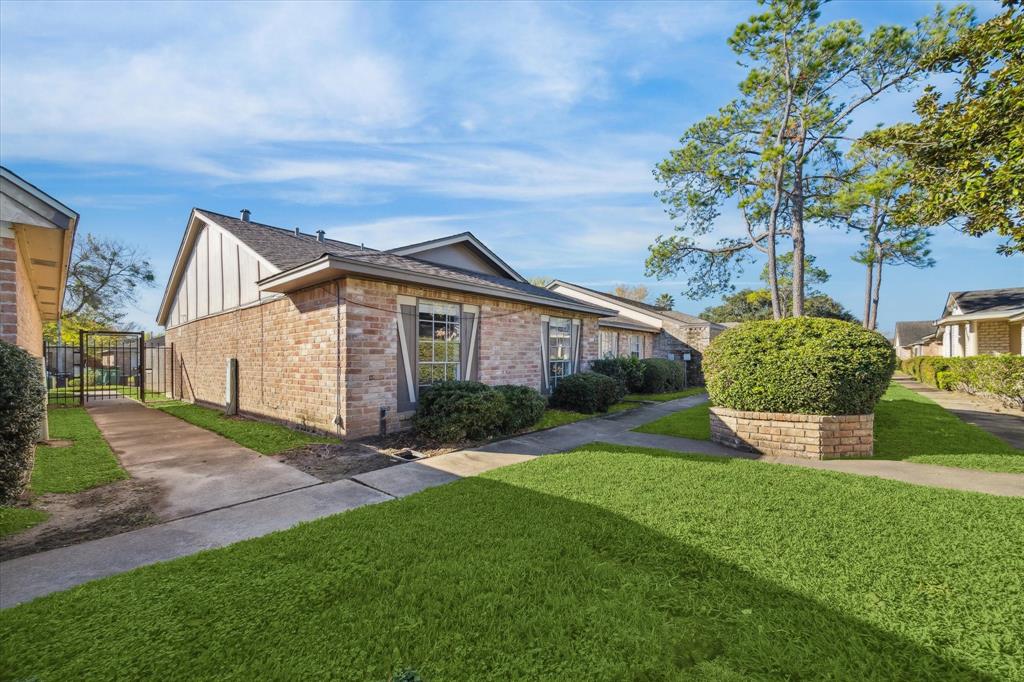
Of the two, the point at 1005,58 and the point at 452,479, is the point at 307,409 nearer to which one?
the point at 452,479

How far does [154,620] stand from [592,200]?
12.9m

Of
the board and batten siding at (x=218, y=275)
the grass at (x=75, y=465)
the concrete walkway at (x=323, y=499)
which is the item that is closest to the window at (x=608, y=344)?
the concrete walkway at (x=323, y=499)

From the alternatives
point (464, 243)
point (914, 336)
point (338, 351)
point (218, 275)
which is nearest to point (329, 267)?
point (338, 351)

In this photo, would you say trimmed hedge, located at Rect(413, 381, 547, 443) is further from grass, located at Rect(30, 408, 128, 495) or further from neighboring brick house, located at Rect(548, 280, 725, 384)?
neighboring brick house, located at Rect(548, 280, 725, 384)

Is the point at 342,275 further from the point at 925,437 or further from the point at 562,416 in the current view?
the point at 925,437

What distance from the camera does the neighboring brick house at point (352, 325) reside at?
7152 millimetres

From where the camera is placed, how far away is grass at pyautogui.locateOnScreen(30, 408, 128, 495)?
15.8 feet

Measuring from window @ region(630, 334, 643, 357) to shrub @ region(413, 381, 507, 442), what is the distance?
1383 cm

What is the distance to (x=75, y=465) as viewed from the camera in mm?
5656

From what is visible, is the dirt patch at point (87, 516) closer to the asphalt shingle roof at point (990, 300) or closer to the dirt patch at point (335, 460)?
the dirt patch at point (335, 460)

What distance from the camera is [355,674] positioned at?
1.93 m

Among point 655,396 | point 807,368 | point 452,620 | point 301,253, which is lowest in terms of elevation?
point 655,396

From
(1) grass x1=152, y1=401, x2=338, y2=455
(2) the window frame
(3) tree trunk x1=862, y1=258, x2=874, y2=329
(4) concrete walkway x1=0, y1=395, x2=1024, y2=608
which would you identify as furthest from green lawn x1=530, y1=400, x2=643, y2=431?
(3) tree trunk x1=862, y1=258, x2=874, y2=329

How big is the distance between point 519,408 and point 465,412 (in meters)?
1.42
